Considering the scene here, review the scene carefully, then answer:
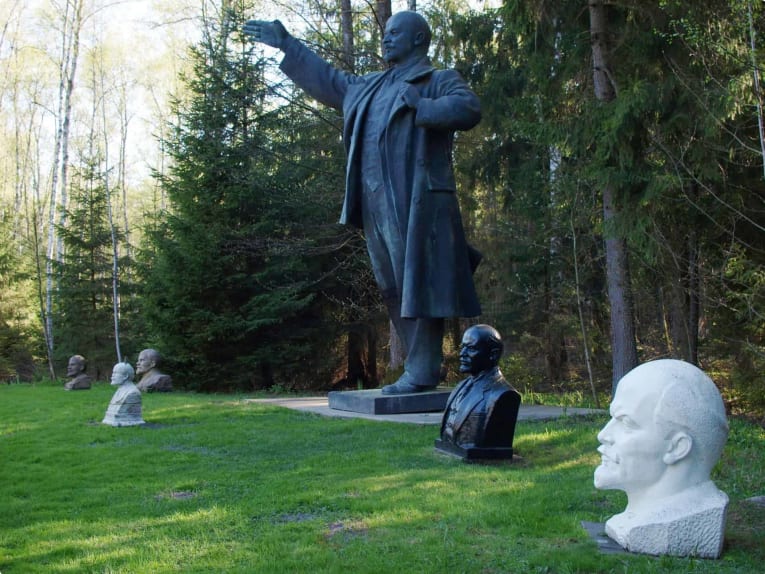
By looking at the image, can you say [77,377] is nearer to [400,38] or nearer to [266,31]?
[266,31]

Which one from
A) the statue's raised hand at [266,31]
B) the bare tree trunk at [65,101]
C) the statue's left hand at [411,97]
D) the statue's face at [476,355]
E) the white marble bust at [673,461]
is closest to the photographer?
the white marble bust at [673,461]

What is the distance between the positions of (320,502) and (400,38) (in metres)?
4.69

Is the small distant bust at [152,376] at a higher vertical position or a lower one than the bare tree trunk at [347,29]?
lower

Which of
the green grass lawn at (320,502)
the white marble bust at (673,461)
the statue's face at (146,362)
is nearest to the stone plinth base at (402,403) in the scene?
the green grass lawn at (320,502)

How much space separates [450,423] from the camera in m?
5.66

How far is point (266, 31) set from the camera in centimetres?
769

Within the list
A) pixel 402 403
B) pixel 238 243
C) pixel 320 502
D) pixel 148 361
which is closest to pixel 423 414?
pixel 402 403

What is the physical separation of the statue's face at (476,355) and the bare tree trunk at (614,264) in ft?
16.6

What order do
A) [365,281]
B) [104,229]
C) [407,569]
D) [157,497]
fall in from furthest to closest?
[104,229], [365,281], [157,497], [407,569]

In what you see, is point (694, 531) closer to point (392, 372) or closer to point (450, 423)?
point (450, 423)

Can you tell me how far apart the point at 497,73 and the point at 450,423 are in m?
10.7

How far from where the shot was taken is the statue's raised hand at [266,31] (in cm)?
766

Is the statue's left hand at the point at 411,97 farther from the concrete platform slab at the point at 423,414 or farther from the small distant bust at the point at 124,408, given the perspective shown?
the small distant bust at the point at 124,408

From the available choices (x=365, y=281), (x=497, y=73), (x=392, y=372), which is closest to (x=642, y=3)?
(x=497, y=73)
